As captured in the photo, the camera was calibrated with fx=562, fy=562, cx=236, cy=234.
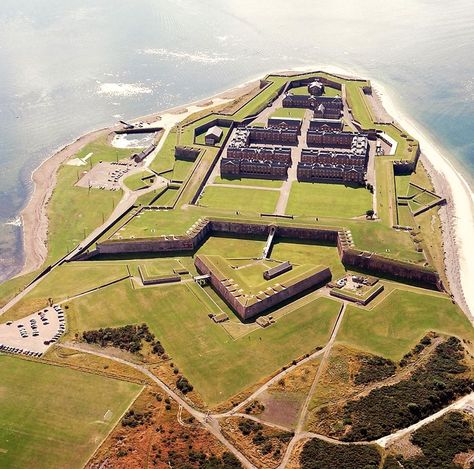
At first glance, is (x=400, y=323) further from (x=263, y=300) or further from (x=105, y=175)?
(x=105, y=175)

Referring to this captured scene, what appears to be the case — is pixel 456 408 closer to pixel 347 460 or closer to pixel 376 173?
pixel 347 460

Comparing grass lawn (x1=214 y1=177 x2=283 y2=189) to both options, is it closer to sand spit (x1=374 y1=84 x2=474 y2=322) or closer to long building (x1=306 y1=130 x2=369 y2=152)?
long building (x1=306 y1=130 x2=369 y2=152)

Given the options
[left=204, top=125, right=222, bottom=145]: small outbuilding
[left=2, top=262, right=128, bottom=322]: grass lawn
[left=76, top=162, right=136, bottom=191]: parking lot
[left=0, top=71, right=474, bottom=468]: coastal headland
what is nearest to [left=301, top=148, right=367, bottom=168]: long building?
[left=0, top=71, right=474, bottom=468]: coastal headland

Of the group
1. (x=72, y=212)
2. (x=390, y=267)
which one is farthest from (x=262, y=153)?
(x=390, y=267)

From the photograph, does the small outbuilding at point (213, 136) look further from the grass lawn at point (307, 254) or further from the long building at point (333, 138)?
the grass lawn at point (307, 254)

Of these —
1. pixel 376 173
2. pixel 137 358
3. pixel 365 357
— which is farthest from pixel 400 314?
pixel 376 173
